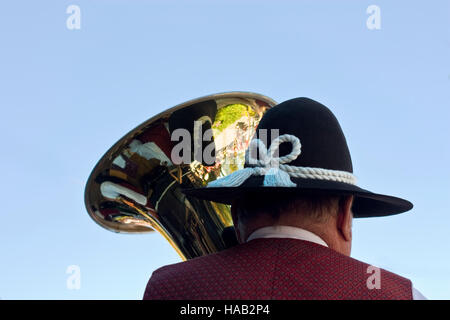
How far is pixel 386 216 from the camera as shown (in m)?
2.72

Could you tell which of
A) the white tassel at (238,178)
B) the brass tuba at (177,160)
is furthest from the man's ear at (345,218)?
the brass tuba at (177,160)

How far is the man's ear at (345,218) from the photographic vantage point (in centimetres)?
200

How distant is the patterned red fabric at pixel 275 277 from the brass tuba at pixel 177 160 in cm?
168

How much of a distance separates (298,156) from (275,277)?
52 cm

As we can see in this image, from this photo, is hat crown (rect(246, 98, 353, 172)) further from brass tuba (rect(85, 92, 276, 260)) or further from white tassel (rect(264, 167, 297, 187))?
brass tuba (rect(85, 92, 276, 260))

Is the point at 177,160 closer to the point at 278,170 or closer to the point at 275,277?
the point at 278,170

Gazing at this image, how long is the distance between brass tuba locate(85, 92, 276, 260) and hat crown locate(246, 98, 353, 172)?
57.7 inches

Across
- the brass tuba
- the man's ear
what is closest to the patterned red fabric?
the man's ear

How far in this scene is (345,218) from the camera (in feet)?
6.61

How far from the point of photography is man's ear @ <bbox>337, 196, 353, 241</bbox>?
2.00 meters

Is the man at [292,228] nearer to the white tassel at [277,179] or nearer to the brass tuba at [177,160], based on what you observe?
the white tassel at [277,179]
